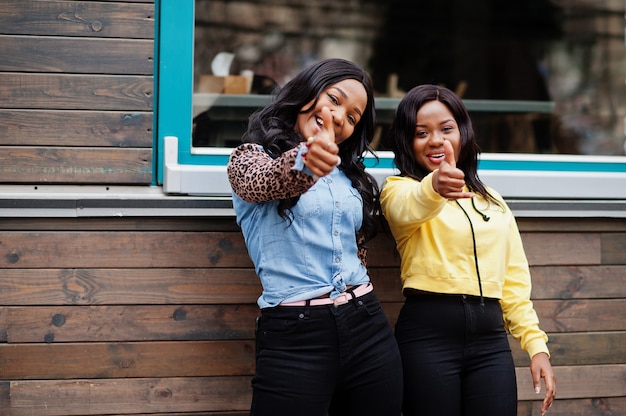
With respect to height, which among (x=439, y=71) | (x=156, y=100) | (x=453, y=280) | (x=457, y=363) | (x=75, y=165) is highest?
(x=439, y=71)

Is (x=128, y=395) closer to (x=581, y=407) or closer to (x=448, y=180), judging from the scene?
(x=448, y=180)

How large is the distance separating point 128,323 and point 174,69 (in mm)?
889

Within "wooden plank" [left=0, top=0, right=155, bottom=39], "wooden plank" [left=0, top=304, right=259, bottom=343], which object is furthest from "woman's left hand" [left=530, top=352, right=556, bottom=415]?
"wooden plank" [left=0, top=0, right=155, bottom=39]

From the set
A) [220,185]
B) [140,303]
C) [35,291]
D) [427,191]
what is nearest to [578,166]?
[427,191]

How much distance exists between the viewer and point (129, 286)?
270cm

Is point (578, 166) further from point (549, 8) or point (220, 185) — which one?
point (549, 8)

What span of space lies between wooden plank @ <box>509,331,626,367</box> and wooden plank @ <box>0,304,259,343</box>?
41.5 inches

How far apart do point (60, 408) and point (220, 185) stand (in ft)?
3.04

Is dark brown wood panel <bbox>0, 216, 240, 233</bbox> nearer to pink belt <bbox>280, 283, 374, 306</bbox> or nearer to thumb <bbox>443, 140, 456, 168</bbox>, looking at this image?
pink belt <bbox>280, 283, 374, 306</bbox>

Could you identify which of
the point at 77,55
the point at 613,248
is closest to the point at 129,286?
the point at 77,55

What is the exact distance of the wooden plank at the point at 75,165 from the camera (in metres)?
2.62

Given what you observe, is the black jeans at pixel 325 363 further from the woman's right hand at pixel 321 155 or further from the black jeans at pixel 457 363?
the woman's right hand at pixel 321 155

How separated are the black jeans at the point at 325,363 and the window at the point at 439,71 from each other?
0.78 m

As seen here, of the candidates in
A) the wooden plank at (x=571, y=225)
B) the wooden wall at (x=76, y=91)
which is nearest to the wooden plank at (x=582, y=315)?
the wooden plank at (x=571, y=225)
